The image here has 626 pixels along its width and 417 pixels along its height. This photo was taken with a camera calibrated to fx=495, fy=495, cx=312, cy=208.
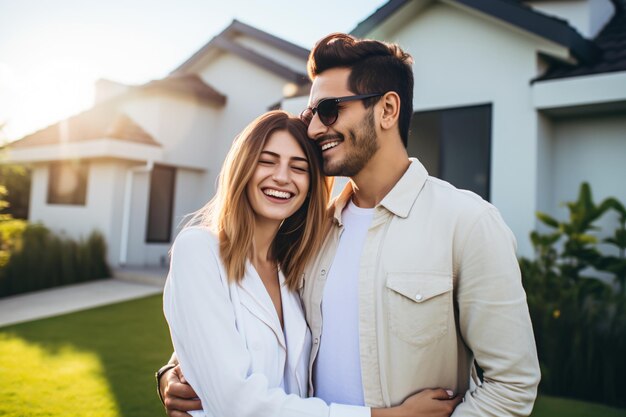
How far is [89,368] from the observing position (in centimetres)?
586

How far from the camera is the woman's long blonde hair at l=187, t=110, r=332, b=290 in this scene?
238 cm

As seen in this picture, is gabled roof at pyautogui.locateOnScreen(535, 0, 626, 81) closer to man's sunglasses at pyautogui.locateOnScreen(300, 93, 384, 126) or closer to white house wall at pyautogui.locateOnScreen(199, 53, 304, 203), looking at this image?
man's sunglasses at pyautogui.locateOnScreen(300, 93, 384, 126)

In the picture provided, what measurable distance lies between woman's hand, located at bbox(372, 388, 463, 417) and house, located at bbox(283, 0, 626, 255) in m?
5.81

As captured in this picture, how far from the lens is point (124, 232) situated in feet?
44.9

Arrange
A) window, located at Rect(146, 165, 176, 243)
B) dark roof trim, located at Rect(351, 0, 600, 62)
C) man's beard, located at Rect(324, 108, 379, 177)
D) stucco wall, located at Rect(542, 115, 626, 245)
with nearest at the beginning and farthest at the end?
1. man's beard, located at Rect(324, 108, 379, 177)
2. dark roof trim, located at Rect(351, 0, 600, 62)
3. stucco wall, located at Rect(542, 115, 626, 245)
4. window, located at Rect(146, 165, 176, 243)

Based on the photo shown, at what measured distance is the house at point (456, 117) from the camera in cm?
733

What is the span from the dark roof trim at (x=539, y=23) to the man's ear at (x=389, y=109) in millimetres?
5714

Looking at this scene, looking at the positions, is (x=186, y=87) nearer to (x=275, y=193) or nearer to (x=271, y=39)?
(x=271, y=39)

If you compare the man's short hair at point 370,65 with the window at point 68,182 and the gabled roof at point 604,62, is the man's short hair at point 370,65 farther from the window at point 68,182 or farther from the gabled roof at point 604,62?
the window at point 68,182

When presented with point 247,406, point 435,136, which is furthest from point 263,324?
point 435,136

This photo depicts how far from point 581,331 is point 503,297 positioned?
4.09 m

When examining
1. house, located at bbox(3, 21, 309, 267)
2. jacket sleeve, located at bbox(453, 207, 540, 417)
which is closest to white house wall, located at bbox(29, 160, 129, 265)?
house, located at bbox(3, 21, 309, 267)

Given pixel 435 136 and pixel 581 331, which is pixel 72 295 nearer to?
pixel 435 136

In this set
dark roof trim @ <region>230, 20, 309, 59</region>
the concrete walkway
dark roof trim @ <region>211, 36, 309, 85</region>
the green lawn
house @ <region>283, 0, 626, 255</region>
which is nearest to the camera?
the green lawn
